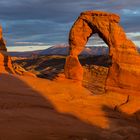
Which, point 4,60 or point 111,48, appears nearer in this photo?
point 111,48

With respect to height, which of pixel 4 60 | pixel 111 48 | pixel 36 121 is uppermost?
pixel 111 48

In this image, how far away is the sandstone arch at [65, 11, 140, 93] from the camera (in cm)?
3116

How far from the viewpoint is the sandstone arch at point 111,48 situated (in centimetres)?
3116

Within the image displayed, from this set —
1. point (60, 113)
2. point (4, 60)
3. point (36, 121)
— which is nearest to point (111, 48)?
point (60, 113)

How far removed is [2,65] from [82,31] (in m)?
8.61

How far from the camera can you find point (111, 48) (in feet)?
106

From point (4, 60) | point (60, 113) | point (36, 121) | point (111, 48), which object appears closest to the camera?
point (36, 121)

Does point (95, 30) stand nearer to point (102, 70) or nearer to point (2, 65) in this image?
point (2, 65)

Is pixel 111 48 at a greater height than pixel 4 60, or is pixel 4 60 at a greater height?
pixel 111 48

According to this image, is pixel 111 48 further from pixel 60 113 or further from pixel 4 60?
pixel 4 60

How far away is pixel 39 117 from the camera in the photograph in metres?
20.4

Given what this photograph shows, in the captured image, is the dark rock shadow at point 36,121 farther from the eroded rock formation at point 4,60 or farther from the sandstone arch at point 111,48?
the eroded rock formation at point 4,60

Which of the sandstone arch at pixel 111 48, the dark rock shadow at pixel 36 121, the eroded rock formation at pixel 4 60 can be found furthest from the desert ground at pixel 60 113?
the eroded rock formation at pixel 4 60

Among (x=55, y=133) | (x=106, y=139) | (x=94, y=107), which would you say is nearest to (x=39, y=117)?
(x=55, y=133)
